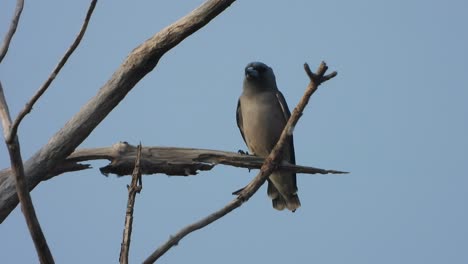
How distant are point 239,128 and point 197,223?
5472 millimetres

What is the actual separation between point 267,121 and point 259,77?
710 millimetres

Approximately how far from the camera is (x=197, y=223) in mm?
4695

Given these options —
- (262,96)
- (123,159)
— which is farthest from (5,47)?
(262,96)

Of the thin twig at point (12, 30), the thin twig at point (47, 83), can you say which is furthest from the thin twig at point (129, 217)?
the thin twig at point (12, 30)

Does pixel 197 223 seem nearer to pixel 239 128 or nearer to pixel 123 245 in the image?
pixel 123 245

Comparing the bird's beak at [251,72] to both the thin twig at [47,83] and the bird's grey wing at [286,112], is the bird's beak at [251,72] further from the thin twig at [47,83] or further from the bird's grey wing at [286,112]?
the thin twig at [47,83]

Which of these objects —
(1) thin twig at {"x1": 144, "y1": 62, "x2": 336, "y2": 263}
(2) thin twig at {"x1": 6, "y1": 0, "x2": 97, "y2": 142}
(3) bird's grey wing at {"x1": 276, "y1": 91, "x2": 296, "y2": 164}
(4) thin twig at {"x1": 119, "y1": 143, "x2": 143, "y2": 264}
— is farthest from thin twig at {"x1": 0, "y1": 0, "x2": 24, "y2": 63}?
(3) bird's grey wing at {"x1": 276, "y1": 91, "x2": 296, "y2": 164}

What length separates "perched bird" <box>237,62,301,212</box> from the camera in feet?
30.9

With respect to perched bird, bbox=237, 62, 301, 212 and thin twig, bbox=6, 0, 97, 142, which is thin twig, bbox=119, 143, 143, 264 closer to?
thin twig, bbox=6, 0, 97, 142

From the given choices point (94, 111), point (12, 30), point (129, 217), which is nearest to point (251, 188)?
point (129, 217)

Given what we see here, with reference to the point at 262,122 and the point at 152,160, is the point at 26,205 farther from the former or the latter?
the point at 262,122

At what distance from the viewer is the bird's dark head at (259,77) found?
9750 mm

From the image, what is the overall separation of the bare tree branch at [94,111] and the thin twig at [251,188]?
1.24m

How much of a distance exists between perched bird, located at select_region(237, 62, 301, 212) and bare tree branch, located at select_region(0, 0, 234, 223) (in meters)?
3.38
